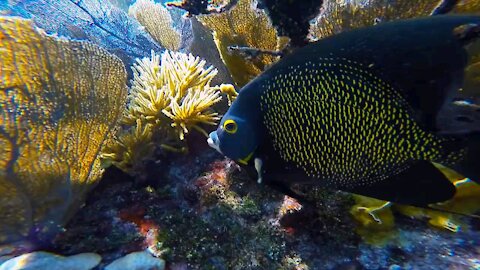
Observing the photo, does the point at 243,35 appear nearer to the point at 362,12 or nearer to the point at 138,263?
the point at 362,12

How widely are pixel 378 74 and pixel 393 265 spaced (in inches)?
49.4

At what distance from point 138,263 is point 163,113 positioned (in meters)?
1.57

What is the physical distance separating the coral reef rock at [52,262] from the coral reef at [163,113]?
3.31 feet

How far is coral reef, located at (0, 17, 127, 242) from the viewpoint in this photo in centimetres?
243

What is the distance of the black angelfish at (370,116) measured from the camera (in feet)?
4.58

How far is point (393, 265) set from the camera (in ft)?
6.64

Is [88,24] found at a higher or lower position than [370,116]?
lower

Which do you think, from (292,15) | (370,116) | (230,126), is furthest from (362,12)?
(230,126)

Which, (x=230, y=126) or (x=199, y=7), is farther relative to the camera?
(x=199, y=7)

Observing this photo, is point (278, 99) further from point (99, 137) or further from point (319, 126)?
point (99, 137)

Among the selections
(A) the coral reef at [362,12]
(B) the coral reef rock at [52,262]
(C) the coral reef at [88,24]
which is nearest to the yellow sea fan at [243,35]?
(A) the coral reef at [362,12]

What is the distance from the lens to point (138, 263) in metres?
2.24

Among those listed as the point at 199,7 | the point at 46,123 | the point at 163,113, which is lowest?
the point at 46,123

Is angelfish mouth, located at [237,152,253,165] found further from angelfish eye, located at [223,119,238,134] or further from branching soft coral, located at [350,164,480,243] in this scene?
branching soft coral, located at [350,164,480,243]
